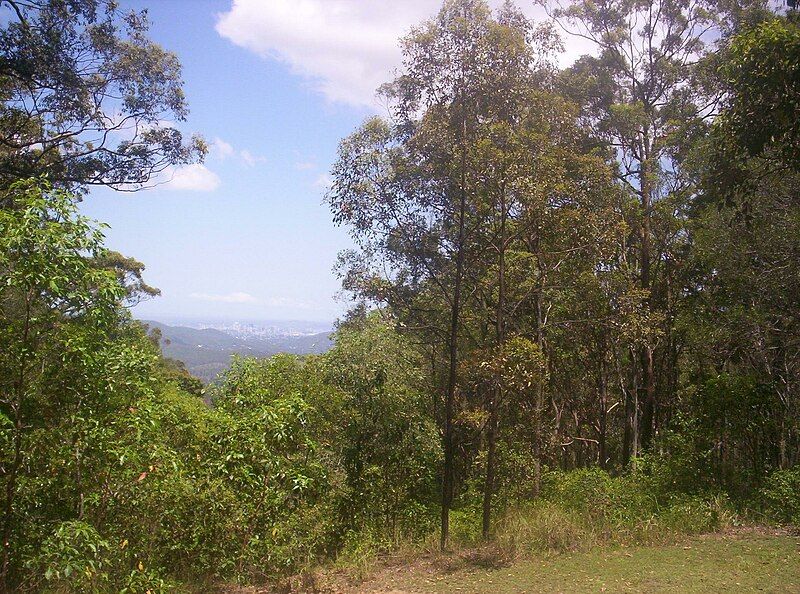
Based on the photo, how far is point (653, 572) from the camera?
7203 mm

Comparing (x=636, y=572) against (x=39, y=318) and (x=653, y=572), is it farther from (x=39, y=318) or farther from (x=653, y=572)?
(x=39, y=318)

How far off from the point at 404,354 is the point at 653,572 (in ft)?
18.1

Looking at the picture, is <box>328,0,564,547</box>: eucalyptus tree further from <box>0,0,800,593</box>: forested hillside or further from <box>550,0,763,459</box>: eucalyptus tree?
<box>550,0,763,459</box>: eucalyptus tree

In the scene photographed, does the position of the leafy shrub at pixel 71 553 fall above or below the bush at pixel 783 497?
above

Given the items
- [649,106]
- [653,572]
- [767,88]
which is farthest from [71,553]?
[649,106]

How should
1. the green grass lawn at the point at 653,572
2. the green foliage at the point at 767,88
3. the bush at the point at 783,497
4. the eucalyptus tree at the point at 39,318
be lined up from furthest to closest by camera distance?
the bush at the point at 783,497, the green grass lawn at the point at 653,572, the green foliage at the point at 767,88, the eucalyptus tree at the point at 39,318

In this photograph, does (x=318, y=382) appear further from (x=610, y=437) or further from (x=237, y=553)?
(x=610, y=437)

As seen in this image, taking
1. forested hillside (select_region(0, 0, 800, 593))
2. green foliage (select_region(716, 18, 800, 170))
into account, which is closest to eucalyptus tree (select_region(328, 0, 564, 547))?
forested hillside (select_region(0, 0, 800, 593))

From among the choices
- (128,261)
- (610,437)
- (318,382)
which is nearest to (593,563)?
(318,382)

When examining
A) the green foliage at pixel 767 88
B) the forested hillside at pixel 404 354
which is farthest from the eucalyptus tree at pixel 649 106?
the green foliage at pixel 767 88

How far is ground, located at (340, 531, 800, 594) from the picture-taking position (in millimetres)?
6719

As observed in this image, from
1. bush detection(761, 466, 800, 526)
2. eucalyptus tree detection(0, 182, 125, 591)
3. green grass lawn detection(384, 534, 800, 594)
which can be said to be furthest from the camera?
bush detection(761, 466, 800, 526)

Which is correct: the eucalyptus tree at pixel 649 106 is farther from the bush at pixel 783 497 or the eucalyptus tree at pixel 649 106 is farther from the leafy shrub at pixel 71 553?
the leafy shrub at pixel 71 553

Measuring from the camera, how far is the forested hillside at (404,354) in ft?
18.3
